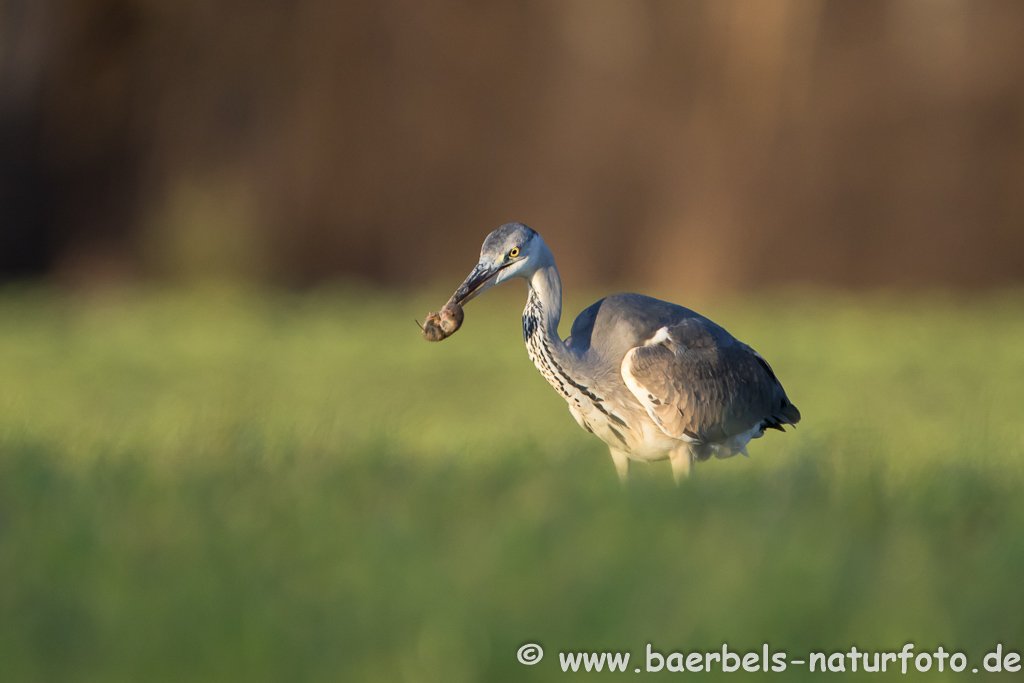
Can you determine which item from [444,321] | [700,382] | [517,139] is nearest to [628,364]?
[700,382]

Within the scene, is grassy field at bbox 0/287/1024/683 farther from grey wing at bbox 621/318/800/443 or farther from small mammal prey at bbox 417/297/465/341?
small mammal prey at bbox 417/297/465/341

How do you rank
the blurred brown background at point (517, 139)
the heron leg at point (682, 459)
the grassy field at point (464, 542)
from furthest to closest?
the blurred brown background at point (517, 139), the heron leg at point (682, 459), the grassy field at point (464, 542)

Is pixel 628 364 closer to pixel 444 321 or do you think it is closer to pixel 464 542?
pixel 444 321

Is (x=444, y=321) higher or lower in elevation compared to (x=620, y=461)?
higher

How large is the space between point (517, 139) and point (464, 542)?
12.5 metres

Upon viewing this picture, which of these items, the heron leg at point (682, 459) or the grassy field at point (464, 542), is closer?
the grassy field at point (464, 542)

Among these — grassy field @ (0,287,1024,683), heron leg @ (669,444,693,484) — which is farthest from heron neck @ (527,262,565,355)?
heron leg @ (669,444,693,484)

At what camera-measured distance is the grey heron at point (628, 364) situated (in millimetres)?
4781

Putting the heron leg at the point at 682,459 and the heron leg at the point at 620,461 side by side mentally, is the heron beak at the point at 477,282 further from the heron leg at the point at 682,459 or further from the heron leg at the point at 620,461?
the heron leg at the point at 682,459

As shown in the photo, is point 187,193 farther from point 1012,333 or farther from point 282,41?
point 1012,333

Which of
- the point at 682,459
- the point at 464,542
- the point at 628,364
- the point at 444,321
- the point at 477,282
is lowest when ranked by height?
the point at 464,542

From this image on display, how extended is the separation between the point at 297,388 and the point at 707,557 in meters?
5.32

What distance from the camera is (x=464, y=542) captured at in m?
3.19

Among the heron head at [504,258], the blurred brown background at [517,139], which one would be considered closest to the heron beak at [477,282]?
the heron head at [504,258]
